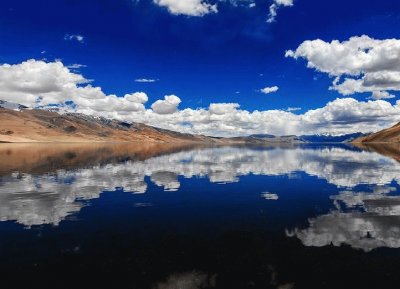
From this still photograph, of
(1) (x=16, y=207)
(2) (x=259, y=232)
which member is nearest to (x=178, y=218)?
(2) (x=259, y=232)

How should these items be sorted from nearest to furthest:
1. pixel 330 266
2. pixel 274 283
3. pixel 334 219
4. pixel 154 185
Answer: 1. pixel 274 283
2. pixel 330 266
3. pixel 334 219
4. pixel 154 185

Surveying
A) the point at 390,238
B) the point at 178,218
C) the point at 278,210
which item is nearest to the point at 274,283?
the point at 390,238

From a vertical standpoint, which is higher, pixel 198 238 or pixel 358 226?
pixel 198 238

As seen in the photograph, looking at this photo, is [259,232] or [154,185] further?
[154,185]

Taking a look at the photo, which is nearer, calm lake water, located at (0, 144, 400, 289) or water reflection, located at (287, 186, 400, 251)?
calm lake water, located at (0, 144, 400, 289)

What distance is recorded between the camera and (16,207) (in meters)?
29.2

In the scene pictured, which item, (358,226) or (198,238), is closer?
(198,238)

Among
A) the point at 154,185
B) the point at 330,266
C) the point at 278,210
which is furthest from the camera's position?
the point at 154,185

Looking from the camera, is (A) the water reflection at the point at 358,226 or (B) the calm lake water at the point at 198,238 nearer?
(B) the calm lake water at the point at 198,238

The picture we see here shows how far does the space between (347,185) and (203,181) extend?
17.9m

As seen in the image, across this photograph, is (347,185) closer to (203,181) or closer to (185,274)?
(203,181)

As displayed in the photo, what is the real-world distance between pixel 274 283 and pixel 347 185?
1289 inches

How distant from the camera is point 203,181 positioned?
47531mm

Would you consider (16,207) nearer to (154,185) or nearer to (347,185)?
(154,185)
